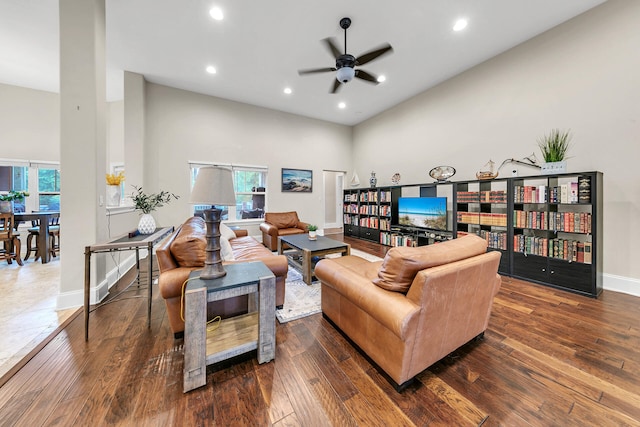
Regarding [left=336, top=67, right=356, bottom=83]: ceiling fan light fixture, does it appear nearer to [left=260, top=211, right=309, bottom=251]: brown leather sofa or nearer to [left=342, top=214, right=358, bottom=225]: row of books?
[left=260, top=211, right=309, bottom=251]: brown leather sofa

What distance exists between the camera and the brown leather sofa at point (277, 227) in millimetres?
4656

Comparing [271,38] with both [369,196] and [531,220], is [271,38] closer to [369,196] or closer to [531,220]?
[369,196]

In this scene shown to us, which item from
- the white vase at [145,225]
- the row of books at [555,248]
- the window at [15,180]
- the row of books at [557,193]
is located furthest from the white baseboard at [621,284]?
the window at [15,180]

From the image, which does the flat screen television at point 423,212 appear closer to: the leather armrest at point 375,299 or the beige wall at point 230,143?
the beige wall at point 230,143

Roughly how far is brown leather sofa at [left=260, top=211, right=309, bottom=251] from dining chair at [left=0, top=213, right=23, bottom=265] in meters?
3.91

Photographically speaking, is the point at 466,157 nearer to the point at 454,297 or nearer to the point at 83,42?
the point at 454,297

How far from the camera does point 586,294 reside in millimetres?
2652

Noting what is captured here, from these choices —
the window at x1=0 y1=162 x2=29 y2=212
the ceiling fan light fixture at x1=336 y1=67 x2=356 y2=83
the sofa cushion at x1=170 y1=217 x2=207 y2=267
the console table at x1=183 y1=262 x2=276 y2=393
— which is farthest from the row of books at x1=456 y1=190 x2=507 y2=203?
the window at x1=0 y1=162 x2=29 y2=212

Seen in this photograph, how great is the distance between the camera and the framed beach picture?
627 cm

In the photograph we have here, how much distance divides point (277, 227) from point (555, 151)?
15.9 ft

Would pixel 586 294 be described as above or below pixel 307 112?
below

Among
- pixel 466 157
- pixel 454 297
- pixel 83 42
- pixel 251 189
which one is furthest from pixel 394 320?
pixel 251 189

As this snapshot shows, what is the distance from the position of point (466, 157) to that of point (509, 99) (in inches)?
42.6

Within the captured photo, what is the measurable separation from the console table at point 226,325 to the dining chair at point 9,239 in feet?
14.6
